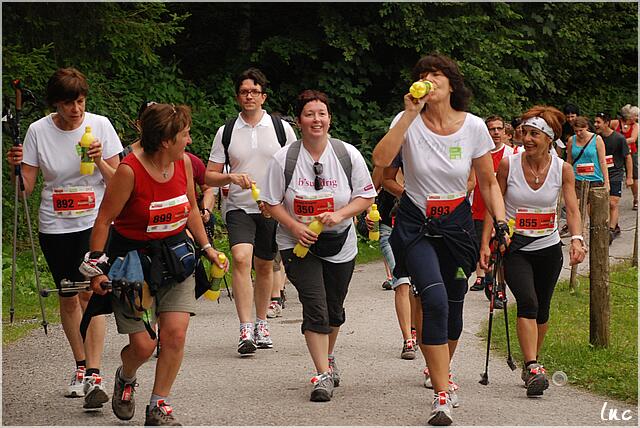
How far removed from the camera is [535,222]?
26.6 feet

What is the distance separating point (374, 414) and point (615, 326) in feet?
15.2

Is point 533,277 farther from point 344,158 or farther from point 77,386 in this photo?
point 77,386

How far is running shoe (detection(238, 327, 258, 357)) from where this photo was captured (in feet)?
30.6

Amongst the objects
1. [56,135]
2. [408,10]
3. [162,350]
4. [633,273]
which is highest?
[408,10]

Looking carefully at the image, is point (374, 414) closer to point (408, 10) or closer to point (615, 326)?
point (615, 326)

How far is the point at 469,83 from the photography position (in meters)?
21.6

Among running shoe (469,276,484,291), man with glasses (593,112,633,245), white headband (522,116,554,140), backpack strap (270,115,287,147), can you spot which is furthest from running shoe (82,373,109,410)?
man with glasses (593,112,633,245)

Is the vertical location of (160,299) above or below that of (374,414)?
above

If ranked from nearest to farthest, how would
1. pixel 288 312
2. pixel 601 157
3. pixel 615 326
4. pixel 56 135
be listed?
1. pixel 56 135
2. pixel 615 326
3. pixel 288 312
4. pixel 601 157

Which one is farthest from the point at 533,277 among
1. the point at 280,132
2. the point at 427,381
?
the point at 280,132

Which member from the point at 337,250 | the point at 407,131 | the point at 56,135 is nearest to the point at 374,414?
the point at 337,250

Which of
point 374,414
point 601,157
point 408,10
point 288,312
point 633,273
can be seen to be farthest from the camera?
point 408,10

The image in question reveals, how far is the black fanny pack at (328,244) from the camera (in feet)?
25.6

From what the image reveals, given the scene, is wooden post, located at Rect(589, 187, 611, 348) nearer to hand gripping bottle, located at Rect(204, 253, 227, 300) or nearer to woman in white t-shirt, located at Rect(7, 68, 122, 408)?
hand gripping bottle, located at Rect(204, 253, 227, 300)
